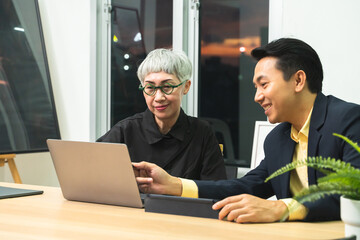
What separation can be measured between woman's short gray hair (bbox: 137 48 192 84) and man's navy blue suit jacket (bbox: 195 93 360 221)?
62 cm

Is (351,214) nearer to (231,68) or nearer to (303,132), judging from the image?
(303,132)

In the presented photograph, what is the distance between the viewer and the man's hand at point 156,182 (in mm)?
1695

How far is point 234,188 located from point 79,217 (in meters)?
0.63

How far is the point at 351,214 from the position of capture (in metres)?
1.02

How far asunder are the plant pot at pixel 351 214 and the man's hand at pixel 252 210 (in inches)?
13.4

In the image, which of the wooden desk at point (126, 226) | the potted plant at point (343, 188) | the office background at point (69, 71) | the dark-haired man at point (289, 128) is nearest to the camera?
the potted plant at point (343, 188)

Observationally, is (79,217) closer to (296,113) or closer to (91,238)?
(91,238)

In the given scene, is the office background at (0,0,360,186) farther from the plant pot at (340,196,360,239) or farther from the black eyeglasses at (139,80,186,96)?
the plant pot at (340,196,360,239)

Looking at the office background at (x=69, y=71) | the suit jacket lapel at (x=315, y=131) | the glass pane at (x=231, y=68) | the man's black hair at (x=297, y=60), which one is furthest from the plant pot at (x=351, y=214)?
the office background at (x=69, y=71)

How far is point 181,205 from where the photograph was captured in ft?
4.84

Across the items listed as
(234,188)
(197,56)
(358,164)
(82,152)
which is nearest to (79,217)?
(82,152)

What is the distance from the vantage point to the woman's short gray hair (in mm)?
2266

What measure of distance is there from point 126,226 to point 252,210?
37cm

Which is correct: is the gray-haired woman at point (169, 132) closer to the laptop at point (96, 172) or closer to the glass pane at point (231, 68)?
the laptop at point (96, 172)
